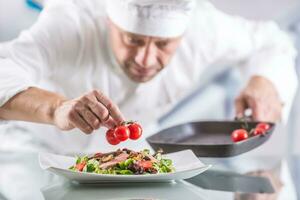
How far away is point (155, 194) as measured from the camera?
1267mm

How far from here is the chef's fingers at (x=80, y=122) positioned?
1.37m

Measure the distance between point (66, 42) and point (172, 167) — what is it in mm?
767

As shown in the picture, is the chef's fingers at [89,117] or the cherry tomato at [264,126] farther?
the cherry tomato at [264,126]

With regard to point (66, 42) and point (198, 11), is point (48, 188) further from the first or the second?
point (198, 11)

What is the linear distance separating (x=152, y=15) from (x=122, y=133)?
69 cm

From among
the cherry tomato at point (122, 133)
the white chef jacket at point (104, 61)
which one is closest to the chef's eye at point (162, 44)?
the white chef jacket at point (104, 61)

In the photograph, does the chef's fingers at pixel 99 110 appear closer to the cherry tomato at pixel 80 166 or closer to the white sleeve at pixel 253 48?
the cherry tomato at pixel 80 166

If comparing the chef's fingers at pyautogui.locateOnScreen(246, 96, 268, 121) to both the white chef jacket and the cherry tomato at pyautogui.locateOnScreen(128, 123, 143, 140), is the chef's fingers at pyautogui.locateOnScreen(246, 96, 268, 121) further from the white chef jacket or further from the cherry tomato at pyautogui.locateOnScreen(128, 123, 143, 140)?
the cherry tomato at pyautogui.locateOnScreen(128, 123, 143, 140)

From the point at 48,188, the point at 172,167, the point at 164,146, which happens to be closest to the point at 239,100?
the point at 164,146

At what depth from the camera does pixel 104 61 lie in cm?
213

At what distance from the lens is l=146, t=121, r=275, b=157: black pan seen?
62.1 inches

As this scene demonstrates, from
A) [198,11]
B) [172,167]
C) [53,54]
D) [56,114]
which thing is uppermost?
[198,11]

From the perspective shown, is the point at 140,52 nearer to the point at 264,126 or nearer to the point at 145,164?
the point at 264,126

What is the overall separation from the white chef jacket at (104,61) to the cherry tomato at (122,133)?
47 centimetres
